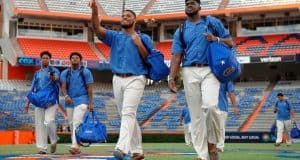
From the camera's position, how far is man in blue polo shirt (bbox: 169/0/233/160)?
26.5 ft

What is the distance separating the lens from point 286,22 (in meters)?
47.7

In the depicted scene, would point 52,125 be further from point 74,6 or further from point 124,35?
point 74,6

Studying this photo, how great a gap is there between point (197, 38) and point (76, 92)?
4.64 metres

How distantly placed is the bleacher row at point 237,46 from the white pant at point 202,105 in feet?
122

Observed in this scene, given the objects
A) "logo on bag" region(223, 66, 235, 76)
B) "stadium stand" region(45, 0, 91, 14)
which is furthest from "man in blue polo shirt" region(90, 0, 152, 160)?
"stadium stand" region(45, 0, 91, 14)

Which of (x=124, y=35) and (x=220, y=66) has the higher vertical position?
(x=124, y=35)

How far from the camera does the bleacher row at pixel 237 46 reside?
149 ft

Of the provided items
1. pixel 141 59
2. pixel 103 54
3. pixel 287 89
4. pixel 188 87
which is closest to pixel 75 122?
pixel 141 59

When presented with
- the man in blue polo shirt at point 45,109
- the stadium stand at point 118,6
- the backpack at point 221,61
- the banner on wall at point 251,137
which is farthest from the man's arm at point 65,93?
the stadium stand at point 118,6

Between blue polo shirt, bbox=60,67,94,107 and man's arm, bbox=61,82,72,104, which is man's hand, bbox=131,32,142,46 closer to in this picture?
blue polo shirt, bbox=60,67,94,107

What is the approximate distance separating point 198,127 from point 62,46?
42.0m

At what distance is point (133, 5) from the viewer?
52.4m

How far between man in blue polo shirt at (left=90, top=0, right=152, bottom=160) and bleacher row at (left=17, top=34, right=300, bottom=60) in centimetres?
3625

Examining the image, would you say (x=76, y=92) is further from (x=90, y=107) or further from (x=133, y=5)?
(x=133, y=5)
